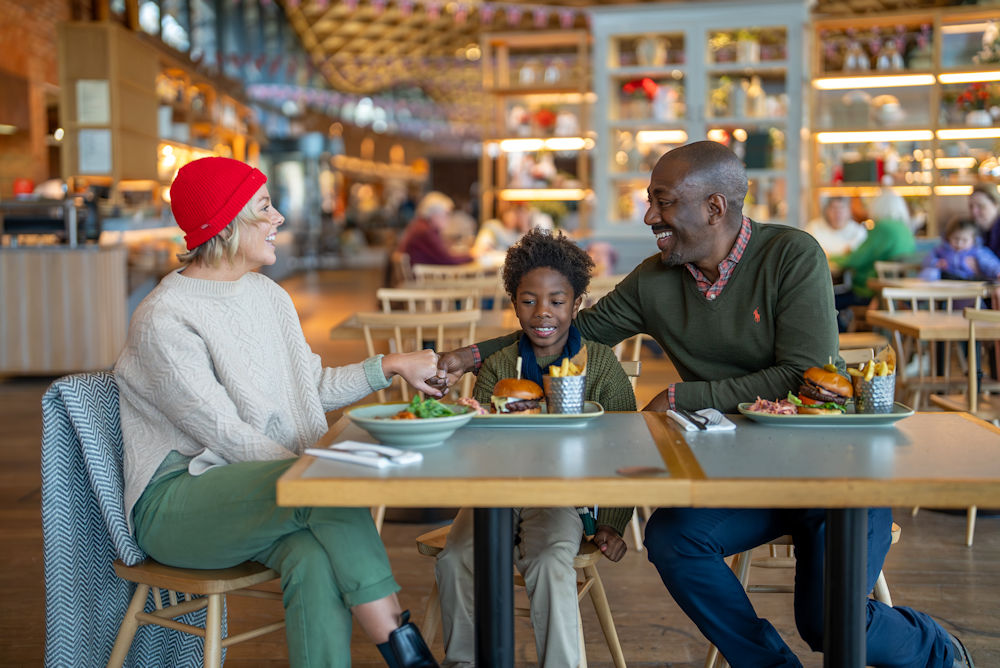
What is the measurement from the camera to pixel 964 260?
5656 millimetres

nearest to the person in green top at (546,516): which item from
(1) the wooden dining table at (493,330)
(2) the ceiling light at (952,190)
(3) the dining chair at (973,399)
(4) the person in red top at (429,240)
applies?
(1) the wooden dining table at (493,330)

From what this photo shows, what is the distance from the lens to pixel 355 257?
826 inches

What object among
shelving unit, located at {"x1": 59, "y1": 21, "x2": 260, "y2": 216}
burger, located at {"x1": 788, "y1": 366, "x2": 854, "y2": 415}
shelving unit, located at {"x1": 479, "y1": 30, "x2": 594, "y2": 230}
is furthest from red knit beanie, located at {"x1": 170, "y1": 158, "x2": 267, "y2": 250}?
shelving unit, located at {"x1": 479, "y1": 30, "x2": 594, "y2": 230}

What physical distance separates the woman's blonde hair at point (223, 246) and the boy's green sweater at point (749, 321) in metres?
0.62

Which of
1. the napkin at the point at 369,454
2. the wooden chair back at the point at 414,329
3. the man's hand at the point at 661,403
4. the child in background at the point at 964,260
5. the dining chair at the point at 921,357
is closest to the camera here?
the napkin at the point at 369,454

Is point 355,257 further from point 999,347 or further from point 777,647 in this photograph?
point 777,647

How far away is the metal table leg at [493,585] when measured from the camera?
5.50ft

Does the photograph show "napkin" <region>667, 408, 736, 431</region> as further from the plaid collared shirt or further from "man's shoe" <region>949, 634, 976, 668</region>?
"man's shoe" <region>949, 634, 976, 668</region>

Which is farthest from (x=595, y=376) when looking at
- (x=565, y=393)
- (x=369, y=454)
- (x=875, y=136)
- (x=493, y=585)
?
(x=875, y=136)

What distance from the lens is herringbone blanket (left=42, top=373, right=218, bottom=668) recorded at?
1973mm

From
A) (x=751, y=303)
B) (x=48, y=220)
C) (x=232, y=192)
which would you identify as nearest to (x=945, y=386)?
(x=751, y=303)

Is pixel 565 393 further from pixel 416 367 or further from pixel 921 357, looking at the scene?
pixel 921 357

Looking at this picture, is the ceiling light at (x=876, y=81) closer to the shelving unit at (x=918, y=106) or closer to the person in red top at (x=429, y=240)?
the shelving unit at (x=918, y=106)

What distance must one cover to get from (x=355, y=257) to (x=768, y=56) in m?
14.3
